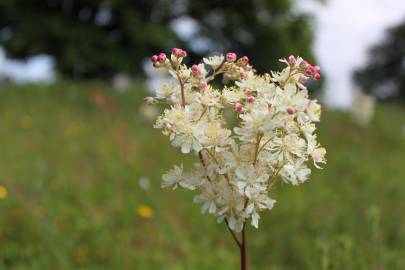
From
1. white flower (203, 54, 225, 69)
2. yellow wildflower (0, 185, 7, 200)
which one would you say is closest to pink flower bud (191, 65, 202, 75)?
white flower (203, 54, 225, 69)

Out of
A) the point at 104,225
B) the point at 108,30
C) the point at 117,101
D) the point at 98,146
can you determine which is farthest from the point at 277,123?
the point at 108,30

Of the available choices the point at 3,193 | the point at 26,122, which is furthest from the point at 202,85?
the point at 26,122

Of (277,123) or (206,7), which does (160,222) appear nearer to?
(277,123)

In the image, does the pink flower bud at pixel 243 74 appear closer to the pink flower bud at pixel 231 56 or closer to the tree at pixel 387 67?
the pink flower bud at pixel 231 56

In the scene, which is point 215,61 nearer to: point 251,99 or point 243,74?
point 243,74

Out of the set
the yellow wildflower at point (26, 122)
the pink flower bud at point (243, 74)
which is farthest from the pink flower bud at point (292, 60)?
the yellow wildflower at point (26, 122)
